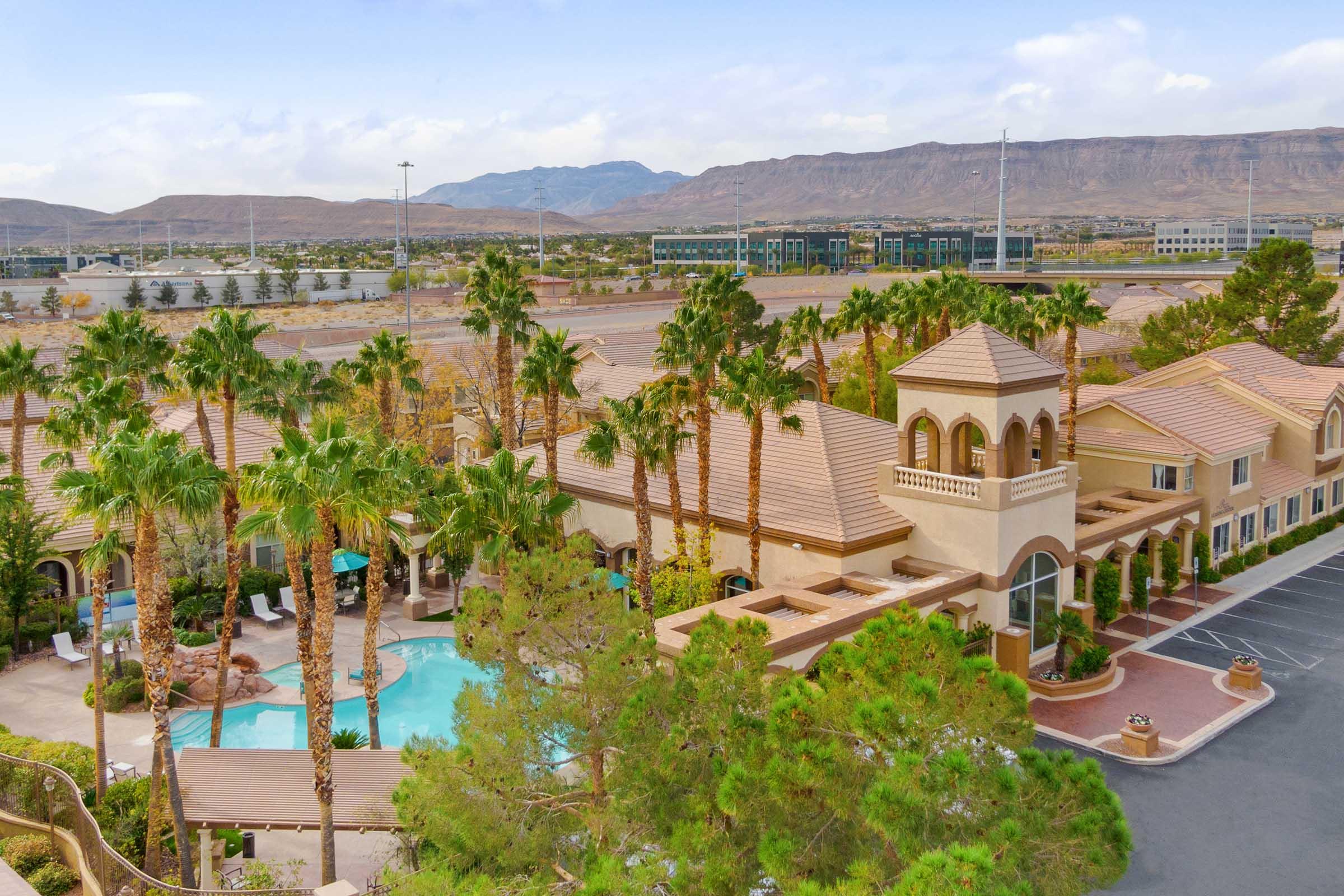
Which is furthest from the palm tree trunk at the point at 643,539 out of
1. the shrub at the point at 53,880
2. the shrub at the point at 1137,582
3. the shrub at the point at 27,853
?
the shrub at the point at 1137,582

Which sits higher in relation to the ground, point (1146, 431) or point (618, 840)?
point (1146, 431)

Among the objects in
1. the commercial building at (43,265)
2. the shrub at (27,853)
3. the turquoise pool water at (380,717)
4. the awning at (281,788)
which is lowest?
the turquoise pool water at (380,717)

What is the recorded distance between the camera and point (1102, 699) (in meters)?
27.8

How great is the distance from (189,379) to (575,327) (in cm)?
6189

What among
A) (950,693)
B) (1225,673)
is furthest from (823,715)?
(1225,673)

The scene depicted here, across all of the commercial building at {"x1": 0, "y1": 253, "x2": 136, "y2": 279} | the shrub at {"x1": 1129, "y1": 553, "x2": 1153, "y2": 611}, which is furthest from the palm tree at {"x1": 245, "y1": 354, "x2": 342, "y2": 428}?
the commercial building at {"x1": 0, "y1": 253, "x2": 136, "y2": 279}

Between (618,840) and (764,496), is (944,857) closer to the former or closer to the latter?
(618,840)

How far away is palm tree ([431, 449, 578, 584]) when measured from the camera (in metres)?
21.9

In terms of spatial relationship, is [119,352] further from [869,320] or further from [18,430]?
[869,320]

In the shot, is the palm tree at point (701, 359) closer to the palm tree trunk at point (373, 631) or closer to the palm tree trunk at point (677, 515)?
the palm tree trunk at point (677, 515)

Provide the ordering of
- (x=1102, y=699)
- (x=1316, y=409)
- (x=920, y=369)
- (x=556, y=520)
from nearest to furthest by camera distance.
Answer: (x=556, y=520) → (x=1102, y=699) → (x=920, y=369) → (x=1316, y=409)

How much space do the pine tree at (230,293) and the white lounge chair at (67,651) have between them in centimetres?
9257

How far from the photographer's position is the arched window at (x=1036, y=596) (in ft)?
95.6

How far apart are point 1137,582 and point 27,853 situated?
29.1 m
